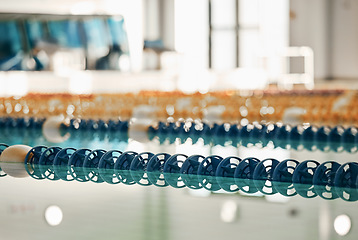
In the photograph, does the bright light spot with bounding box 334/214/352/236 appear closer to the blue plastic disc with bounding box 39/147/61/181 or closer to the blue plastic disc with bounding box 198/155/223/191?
the blue plastic disc with bounding box 198/155/223/191

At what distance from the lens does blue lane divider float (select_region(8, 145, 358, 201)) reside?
12.6 feet

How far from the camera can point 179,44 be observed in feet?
69.4

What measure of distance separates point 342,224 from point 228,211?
0.58 meters

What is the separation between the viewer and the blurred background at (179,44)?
18.3m

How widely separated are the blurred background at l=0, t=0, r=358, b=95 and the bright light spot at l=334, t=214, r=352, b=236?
47.8ft

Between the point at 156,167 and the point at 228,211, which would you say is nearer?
the point at 228,211

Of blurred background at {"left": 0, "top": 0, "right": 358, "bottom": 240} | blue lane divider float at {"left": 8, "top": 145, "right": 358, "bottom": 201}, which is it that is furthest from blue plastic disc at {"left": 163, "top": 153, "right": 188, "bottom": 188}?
blurred background at {"left": 0, "top": 0, "right": 358, "bottom": 240}

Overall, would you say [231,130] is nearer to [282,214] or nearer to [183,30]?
[282,214]

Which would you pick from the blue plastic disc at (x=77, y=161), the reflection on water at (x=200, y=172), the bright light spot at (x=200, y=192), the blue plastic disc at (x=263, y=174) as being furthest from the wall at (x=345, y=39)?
the bright light spot at (x=200, y=192)

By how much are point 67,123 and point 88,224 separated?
16.0 ft

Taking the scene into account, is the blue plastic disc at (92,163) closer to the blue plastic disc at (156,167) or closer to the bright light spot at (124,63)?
the blue plastic disc at (156,167)

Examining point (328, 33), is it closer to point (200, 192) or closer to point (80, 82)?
point (80, 82)

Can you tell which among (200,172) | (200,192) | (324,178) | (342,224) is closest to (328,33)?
(200,172)

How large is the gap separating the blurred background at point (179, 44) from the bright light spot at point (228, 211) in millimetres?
14081
